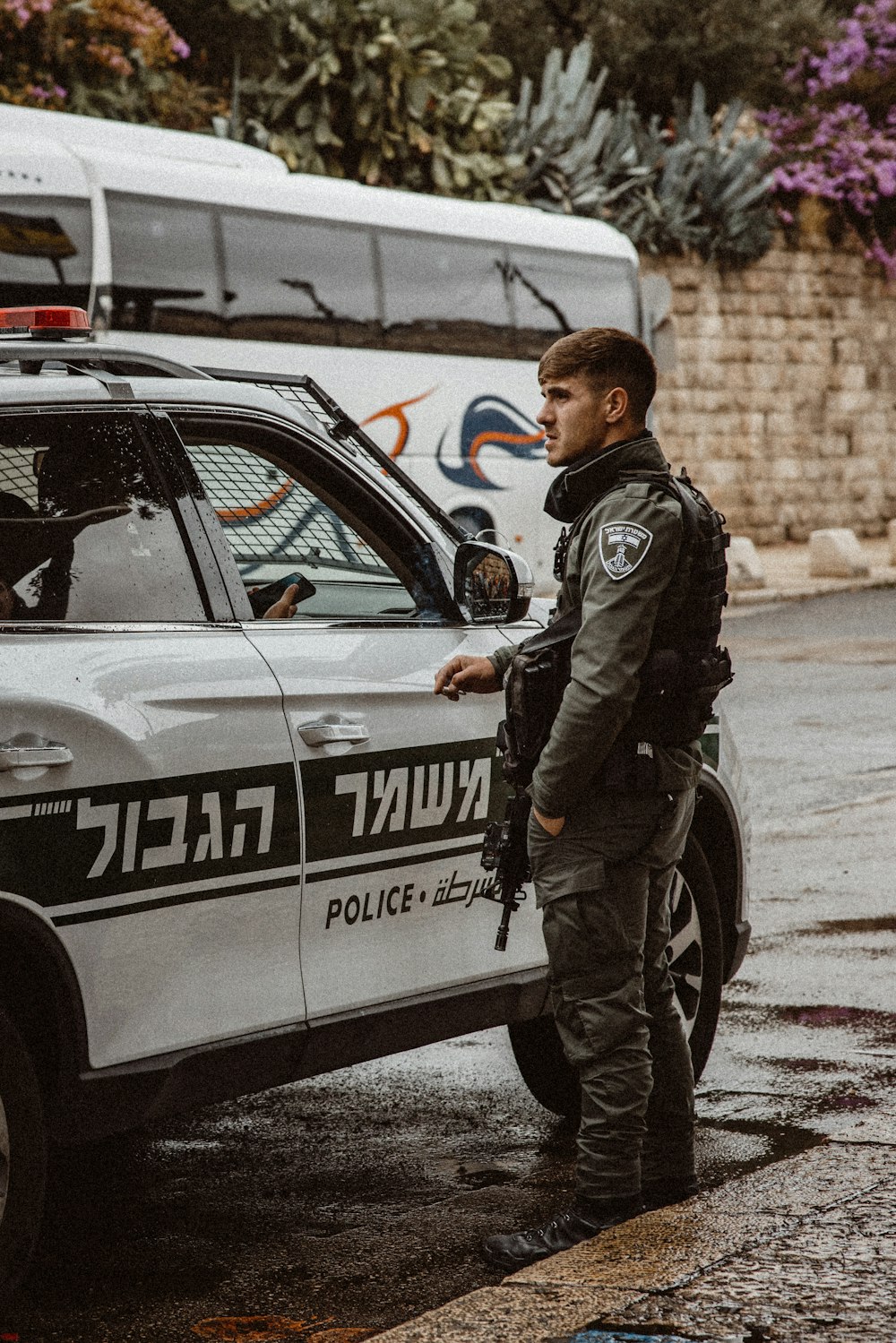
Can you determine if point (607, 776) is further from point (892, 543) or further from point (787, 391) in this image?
point (787, 391)

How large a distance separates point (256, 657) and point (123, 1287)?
3.86ft

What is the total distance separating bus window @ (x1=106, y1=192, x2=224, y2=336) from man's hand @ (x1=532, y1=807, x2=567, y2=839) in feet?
43.1

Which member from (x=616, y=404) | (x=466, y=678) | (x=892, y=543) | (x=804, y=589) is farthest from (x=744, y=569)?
(x=616, y=404)

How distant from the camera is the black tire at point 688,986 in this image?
4609 millimetres

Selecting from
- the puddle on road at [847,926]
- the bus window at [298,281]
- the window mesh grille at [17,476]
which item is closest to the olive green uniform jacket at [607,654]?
the window mesh grille at [17,476]

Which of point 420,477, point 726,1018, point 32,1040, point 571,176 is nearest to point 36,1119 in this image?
point 32,1040

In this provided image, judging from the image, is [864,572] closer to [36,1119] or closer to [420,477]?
[420,477]

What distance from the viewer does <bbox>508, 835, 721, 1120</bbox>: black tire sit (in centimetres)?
461

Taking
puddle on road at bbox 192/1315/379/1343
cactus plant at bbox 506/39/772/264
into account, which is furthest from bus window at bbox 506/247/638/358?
puddle on road at bbox 192/1315/379/1343

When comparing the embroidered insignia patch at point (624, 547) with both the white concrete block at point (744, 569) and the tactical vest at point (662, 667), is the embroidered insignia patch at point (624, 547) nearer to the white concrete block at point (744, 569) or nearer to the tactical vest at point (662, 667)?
the tactical vest at point (662, 667)

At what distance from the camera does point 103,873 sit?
11.3 ft

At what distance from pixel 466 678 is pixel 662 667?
1.42 ft

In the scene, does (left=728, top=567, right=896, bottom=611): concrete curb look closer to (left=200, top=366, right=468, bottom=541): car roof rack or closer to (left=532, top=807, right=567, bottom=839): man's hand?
(left=200, top=366, right=468, bottom=541): car roof rack

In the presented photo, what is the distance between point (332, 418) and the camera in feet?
14.3
